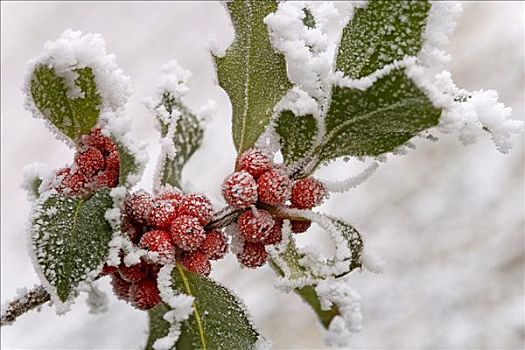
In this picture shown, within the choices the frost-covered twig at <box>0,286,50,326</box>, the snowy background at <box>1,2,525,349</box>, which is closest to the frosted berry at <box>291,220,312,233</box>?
the frost-covered twig at <box>0,286,50,326</box>

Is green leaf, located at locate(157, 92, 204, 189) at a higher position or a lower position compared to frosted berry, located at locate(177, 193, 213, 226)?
higher

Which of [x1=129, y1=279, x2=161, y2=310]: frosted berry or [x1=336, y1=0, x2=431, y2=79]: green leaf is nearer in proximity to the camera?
[x1=336, y1=0, x2=431, y2=79]: green leaf

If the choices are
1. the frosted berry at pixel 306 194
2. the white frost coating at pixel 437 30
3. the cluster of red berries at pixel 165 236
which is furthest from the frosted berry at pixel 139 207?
the white frost coating at pixel 437 30

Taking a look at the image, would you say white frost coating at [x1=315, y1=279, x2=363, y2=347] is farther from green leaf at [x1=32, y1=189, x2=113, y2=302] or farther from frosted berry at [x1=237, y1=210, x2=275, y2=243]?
green leaf at [x1=32, y1=189, x2=113, y2=302]

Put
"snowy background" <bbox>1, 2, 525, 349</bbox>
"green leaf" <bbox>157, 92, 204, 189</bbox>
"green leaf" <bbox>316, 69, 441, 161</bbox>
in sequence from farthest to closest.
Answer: "snowy background" <bbox>1, 2, 525, 349</bbox> < "green leaf" <bbox>157, 92, 204, 189</bbox> < "green leaf" <bbox>316, 69, 441, 161</bbox>

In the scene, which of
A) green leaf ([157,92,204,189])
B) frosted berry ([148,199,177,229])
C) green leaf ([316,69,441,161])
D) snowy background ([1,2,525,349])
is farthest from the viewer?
snowy background ([1,2,525,349])

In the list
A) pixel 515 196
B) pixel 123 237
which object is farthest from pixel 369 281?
pixel 123 237

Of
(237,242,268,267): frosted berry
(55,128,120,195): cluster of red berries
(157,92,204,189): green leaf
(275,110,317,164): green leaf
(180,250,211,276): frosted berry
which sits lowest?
(237,242,268,267): frosted berry
